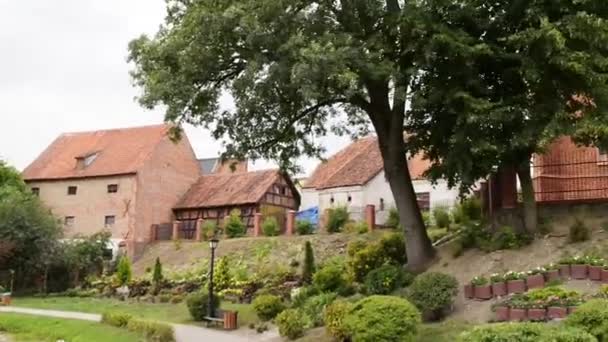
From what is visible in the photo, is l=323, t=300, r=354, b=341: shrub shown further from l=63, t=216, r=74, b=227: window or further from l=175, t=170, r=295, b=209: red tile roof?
l=63, t=216, r=74, b=227: window

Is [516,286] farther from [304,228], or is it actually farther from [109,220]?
[109,220]

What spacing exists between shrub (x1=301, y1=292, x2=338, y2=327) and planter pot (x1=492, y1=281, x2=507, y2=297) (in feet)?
14.6

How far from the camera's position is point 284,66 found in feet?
57.5

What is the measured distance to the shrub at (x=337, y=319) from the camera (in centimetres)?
1545

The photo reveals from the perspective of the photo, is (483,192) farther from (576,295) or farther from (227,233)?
(227,233)

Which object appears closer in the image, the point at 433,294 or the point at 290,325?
the point at 433,294

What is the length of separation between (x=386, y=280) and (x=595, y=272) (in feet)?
17.7

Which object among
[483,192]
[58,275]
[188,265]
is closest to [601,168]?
[483,192]

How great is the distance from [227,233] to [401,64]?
77.2 ft

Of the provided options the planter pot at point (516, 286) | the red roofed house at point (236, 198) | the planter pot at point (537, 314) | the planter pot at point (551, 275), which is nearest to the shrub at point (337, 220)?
the red roofed house at point (236, 198)

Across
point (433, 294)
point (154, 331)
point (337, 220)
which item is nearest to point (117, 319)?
point (154, 331)

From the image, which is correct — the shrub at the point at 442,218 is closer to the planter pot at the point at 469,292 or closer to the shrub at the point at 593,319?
the planter pot at the point at 469,292

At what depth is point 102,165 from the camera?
4641 centimetres

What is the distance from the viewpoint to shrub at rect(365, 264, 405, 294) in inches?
754
